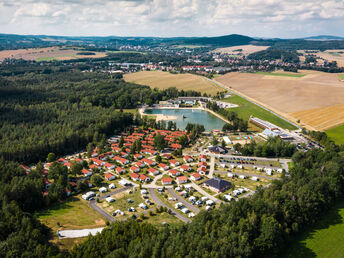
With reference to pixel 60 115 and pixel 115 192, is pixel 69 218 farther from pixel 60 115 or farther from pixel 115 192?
pixel 60 115

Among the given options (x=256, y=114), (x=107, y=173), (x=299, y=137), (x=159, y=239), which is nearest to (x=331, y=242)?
(x=159, y=239)

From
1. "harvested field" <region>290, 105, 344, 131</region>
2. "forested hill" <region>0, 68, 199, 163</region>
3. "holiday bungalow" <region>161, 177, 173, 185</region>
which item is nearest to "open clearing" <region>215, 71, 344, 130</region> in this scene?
"harvested field" <region>290, 105, 344, 131</region>

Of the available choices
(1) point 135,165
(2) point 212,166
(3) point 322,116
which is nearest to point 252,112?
(3) point 322,116

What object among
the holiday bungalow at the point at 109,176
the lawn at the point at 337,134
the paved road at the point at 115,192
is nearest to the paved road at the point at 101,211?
the paved road at the point at 115,192

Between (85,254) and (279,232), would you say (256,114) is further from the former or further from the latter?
(85,254)

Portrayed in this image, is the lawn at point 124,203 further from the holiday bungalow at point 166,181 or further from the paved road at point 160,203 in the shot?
the holiday bungalow at point 166,181
